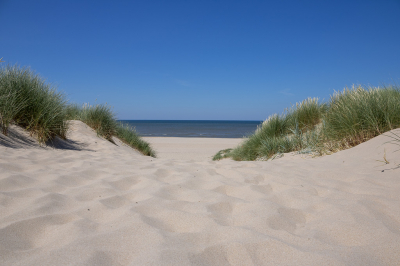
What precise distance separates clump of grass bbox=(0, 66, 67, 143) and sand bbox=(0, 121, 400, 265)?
1563 millimetres

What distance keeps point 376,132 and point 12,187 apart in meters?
4.92

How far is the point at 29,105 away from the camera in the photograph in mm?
4160

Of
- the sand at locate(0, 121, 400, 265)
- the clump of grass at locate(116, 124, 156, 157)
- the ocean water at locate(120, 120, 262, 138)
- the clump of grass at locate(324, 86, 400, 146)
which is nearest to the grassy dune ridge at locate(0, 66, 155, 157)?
the sand at locate(0, 121, 400, 265)

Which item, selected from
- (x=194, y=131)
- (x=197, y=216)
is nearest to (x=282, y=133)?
(x=197, y=216)

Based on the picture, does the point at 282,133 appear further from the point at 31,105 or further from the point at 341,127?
the point at 31,105

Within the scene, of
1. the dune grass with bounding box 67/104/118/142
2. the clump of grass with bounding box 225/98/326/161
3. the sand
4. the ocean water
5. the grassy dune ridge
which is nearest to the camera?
the sand

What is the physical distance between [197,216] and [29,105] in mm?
4177

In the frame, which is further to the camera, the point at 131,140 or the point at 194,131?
the point at 194,131

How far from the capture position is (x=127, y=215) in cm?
151

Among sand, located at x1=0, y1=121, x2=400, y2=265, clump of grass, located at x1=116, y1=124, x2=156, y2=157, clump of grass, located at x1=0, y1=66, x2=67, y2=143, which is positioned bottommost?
sand, located at x1=0, y1=121, x2=400, y2=265

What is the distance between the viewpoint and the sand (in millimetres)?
1104

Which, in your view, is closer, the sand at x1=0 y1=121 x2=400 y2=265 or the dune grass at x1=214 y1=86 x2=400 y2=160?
the sand at x1=0 y1=121 x2=400 y2=265

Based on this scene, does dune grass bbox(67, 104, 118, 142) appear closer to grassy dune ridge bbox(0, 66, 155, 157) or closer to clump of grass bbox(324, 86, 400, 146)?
grassy dune ridge bbox(0, 66, 155, 157)

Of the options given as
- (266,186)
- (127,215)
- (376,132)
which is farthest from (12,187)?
(376,132)
